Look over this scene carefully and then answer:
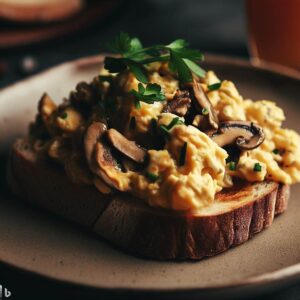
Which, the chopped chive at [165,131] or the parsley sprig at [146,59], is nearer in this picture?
the chopped chive at [165,131]

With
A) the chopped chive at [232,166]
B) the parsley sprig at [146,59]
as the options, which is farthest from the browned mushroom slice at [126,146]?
the chopped chive at [232,166]

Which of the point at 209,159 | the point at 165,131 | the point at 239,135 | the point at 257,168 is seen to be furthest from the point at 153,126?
the point at 257,168

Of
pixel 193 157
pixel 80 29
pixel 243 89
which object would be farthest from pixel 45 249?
pixel 80 29

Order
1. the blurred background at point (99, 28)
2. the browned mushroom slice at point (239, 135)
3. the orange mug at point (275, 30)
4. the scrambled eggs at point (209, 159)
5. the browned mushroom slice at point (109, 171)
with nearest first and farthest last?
1. the scrambled eggs at point (209, 159)
2. the browned mushroom slice at point (109, 171)
3. the browned mushroom slice at point (239, 135)
4. the orange mug at point (275, 30)
5. the blurred background at point (99, 28)

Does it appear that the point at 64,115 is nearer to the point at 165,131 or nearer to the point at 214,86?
the point at 165,131

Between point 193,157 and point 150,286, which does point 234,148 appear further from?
point 150,286

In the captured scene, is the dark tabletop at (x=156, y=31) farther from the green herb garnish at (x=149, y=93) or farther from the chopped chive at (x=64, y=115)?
the green herb garnish at (x=149, y=93)

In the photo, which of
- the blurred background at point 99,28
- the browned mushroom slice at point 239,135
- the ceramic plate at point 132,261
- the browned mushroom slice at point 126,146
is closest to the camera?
the ceramic plate at point 132,261
